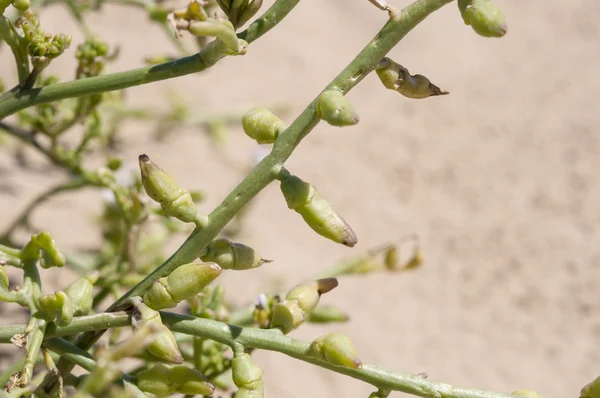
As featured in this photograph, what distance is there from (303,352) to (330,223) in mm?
121

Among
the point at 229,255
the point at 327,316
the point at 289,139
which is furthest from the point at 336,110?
the point at 327,316

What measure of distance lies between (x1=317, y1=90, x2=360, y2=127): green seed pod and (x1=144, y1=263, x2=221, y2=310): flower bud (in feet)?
0.53

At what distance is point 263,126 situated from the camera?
658mm

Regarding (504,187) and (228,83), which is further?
(228,83)

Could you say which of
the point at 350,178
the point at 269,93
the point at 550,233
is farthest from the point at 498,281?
the point at 269,93

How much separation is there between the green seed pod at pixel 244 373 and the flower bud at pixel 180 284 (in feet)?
0.23

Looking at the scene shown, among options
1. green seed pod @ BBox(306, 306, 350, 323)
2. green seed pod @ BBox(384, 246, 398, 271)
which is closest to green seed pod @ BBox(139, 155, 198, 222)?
green seed pod @ BBox(306, 306, 350, 323)

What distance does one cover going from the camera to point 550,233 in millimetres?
1849

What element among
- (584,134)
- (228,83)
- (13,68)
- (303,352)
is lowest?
(584,134)

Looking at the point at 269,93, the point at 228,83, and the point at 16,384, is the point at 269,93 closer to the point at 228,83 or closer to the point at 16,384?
the point at 228,83

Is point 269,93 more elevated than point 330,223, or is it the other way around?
point 330,223

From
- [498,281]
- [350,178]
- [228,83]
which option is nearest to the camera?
[498,281]

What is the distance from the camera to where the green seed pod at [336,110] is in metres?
0.57

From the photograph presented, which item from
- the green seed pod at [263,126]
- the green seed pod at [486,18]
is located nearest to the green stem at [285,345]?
the green seed pod at [263,126]
